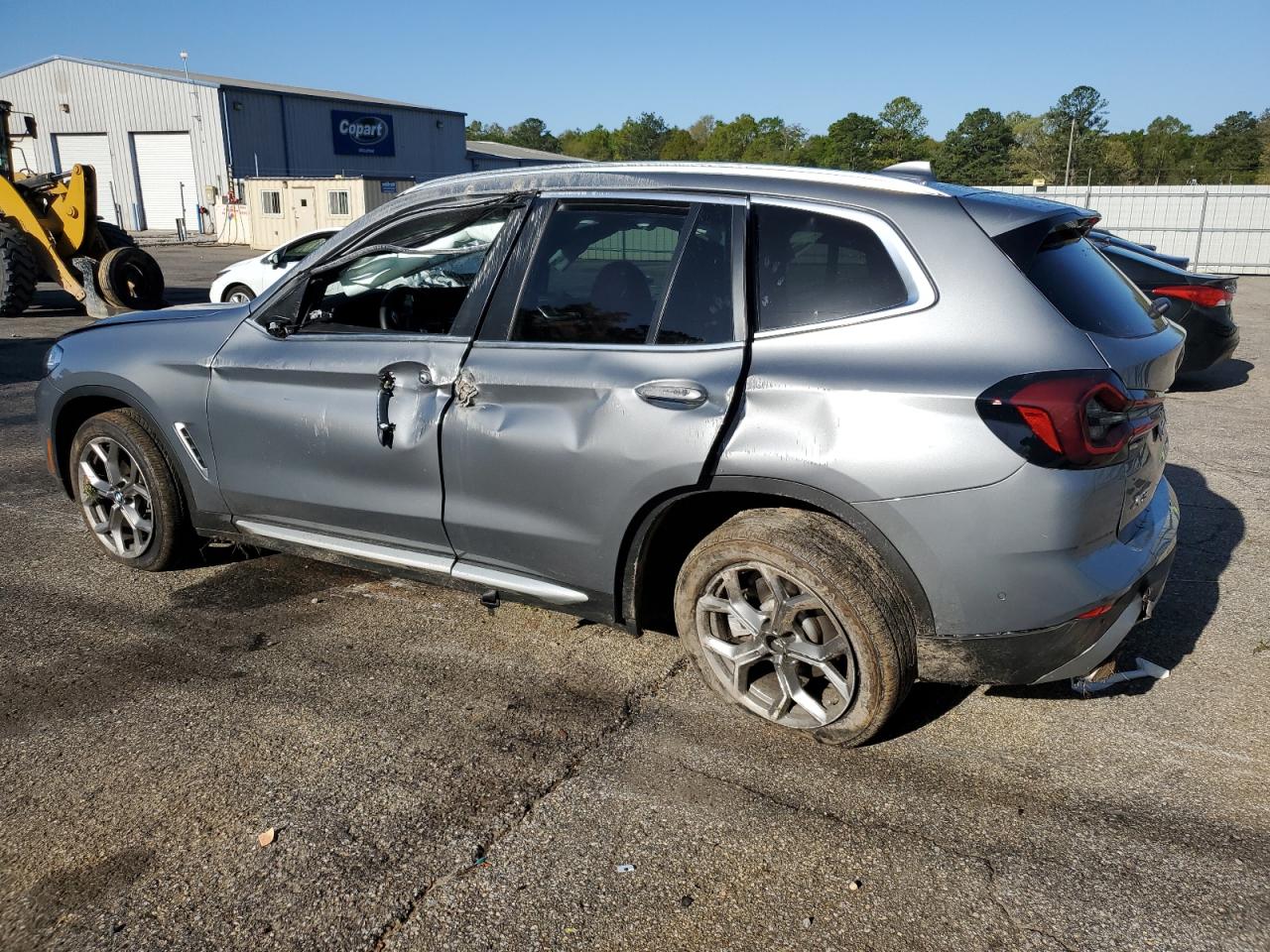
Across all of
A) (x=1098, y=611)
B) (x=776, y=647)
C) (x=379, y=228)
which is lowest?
(x=776, y=647)

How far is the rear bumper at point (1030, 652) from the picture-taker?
2.90 m

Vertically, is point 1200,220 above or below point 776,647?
above

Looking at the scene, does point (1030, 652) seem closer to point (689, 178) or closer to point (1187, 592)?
point (689, 178)

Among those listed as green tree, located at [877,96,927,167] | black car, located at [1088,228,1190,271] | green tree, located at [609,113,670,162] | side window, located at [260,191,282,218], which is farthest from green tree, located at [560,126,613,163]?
black car, located at [1088,228,1190,271]

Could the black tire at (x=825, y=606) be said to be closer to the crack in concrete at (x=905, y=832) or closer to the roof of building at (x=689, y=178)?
the crack in concrete at (x=905, y=832)

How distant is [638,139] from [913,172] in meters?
111

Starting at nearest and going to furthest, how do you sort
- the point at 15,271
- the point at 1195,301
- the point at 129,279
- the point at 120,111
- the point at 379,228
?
1. the point at 379,228
2. the point at 1195,301
3. the point at 15,271
4. the point at 129,279
5. the point at 120,111

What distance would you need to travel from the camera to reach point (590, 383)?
3.31 m

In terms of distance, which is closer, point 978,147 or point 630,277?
point 630,277

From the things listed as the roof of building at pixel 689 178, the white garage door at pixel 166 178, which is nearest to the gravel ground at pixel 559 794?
the roof of building at pixel 689 178

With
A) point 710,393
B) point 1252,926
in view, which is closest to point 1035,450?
point 710,393

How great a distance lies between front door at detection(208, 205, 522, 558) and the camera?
3717 mm

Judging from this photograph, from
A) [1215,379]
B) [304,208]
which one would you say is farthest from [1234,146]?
[1215,379]

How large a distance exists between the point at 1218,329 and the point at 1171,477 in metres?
3.64
